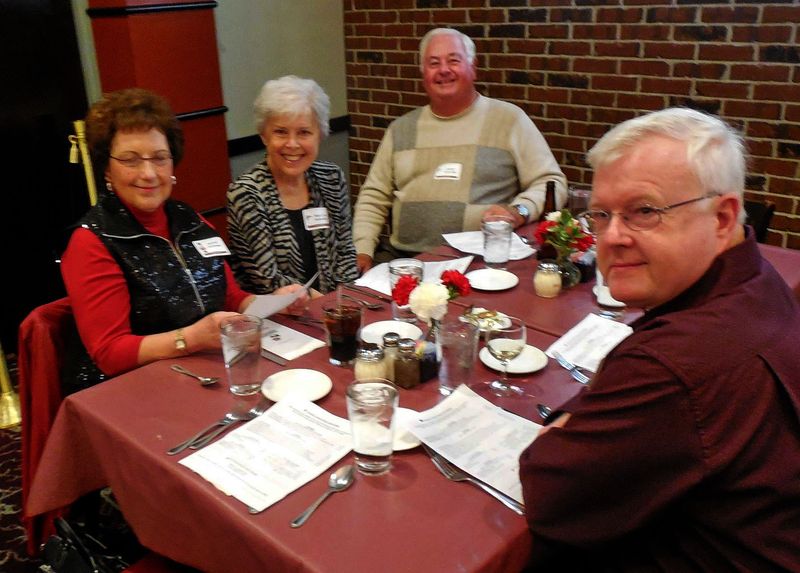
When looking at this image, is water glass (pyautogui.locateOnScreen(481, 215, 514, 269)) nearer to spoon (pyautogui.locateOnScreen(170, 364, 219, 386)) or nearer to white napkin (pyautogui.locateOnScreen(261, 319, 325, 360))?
white napkin (pyautogui.locateOnScreen(261, 319, 325, 360))

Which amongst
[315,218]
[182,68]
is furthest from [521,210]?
[182,68]

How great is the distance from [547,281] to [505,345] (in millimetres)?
495

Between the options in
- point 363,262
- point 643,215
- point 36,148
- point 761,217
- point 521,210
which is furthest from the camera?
point 36,148

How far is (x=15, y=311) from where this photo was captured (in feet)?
11.0

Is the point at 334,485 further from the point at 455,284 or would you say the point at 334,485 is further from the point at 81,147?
the point at 81,147

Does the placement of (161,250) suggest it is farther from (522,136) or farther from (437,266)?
(522,136)

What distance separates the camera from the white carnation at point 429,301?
1.43 meters

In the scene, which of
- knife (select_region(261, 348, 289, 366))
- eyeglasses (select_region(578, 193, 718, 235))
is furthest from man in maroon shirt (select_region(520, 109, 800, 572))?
knife (select_region(261, 348, 289, 366))

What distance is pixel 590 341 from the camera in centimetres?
160

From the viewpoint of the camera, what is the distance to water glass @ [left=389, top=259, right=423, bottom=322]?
1.70 m

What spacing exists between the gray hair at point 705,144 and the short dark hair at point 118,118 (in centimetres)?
127

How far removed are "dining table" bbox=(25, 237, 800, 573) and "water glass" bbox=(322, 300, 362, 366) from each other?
30 mm

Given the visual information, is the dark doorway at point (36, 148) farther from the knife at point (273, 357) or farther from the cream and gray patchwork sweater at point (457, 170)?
the knife at point (273, 357)

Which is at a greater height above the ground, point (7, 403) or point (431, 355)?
point (431, 355)
